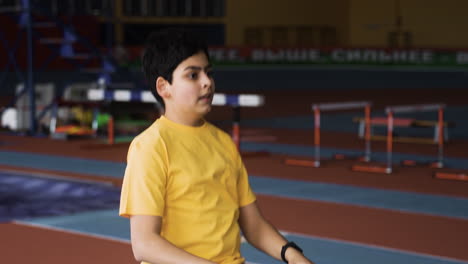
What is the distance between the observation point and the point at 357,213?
904cm

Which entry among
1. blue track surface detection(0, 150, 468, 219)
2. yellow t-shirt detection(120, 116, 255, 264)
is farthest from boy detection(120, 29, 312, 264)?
blue track surface detection(0, 150, 468, 219)

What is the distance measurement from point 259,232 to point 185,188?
0.43 meters

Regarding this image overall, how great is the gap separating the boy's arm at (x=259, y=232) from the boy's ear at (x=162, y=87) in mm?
583

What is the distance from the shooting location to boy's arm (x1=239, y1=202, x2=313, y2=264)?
136 inches

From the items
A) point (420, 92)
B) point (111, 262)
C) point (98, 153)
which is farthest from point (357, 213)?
point (420, 92)

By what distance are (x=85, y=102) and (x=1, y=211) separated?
839 cm

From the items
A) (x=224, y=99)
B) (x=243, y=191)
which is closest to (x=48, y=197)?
(x=224, y=99)

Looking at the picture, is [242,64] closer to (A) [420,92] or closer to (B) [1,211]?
(A) [420,92]

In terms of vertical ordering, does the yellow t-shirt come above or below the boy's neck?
below

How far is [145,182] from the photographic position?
3.14 metres

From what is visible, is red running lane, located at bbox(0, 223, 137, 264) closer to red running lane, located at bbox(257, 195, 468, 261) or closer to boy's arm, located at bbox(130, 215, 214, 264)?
red running lane, located at bbox(257, 195, 468, 261)

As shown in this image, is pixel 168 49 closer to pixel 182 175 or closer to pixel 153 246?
pixel 182 175

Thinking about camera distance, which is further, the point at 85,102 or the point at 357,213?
the point at 85,102

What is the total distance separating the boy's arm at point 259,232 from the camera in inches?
136
